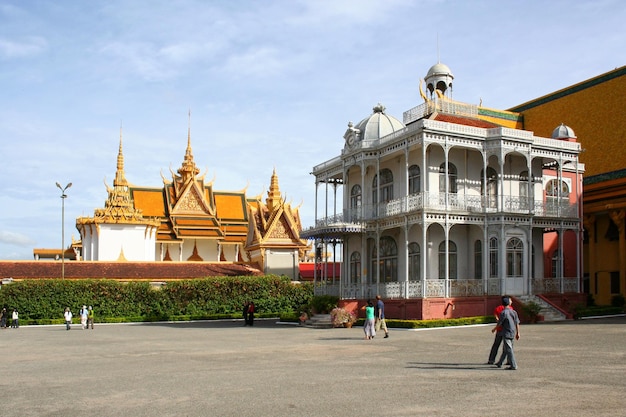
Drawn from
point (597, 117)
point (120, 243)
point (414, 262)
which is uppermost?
point (597, 117)

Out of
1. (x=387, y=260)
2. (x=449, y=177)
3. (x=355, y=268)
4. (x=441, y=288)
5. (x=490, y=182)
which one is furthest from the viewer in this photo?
(x=355, y=268)

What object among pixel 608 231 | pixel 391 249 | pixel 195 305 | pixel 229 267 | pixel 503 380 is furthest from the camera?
pixel 229 267

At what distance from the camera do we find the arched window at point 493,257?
29042 mm

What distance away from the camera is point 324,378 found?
1249cm

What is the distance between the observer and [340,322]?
27.8m

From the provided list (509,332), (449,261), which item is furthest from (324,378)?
(449,261)

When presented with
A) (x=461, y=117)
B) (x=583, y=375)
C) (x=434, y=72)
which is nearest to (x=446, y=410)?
(x=583, y=375)

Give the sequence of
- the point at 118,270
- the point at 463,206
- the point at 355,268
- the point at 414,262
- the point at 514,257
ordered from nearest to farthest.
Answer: the point at 463,206
the point at 514,257
the point at 414,262
the point at 355,268
the point at 118,270

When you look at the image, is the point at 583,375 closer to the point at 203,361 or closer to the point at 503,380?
the point at 503,380

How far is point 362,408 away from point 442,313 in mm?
18354

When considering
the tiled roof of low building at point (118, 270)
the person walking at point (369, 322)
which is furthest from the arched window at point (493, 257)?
the tiled roof of low building at point (118, 270)

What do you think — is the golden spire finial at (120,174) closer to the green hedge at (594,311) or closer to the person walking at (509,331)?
the green hedge at (594,311)

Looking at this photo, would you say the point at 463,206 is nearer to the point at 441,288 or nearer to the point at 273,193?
the point at 441,288

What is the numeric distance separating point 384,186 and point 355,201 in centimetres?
246
